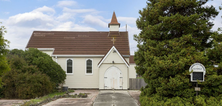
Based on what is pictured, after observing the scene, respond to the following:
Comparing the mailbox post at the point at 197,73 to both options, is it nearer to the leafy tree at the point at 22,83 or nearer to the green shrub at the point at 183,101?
the green shrub at the point at 183,101

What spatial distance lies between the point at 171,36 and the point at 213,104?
14.5 feet

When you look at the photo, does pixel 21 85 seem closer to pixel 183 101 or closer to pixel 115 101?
pixel 115 101

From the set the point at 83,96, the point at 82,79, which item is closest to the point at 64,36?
the point at 82,79

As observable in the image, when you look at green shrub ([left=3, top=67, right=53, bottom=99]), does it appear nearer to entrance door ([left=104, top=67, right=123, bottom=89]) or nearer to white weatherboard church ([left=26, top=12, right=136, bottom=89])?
white weatherboard church ([left=26, top=12, right=136, bottom=89])

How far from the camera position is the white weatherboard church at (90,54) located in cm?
2202

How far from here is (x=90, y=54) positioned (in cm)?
2359

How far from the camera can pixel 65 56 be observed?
2362 centimetres

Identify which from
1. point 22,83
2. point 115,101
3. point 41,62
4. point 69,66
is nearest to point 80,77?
point 69,66

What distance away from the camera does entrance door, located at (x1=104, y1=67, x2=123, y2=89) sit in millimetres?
21984

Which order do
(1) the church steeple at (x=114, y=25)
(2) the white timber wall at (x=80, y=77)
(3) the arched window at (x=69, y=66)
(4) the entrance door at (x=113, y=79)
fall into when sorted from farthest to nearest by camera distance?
(1) the church steeple at (x=114, y=25)
(3) the arched window at (x=69, y=66)
(2) the white timber wall at (x=80, y=77)
(4) the entrance door at (x=113, y=79)

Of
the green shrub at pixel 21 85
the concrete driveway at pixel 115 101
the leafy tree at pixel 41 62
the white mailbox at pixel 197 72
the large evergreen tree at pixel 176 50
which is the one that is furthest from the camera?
the leafy tree at pixel 41 62

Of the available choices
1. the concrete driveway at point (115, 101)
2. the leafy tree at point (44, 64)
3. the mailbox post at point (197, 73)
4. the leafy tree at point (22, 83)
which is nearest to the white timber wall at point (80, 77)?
the leafy tree at point (44, 64)

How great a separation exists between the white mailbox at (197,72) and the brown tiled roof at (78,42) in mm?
14253

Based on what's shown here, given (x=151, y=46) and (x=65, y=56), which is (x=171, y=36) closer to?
(x=151, y=46)
